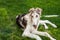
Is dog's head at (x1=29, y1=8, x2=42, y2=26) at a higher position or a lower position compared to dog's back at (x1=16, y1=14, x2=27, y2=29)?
higher

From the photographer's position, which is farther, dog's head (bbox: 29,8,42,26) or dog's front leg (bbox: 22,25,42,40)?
dog's head (bbox: 29,8,42,26)

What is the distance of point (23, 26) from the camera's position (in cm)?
207

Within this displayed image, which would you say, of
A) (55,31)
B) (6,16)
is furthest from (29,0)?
(55,31)

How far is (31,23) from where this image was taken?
6.69 ft

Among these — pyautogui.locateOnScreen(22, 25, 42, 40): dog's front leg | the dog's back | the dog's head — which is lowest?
pyautogui.locateOnScreen(22, 25, 42, 40): dog's front leg

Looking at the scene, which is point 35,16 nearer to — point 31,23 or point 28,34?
point 31,23

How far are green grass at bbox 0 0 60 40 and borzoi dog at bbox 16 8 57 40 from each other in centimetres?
4

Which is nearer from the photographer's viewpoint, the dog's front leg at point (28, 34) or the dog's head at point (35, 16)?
the dog's front leg at point (28, 34)

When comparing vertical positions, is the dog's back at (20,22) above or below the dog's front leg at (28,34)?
above

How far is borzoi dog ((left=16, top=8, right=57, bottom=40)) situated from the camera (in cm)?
199

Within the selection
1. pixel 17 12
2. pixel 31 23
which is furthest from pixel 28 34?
pixel 17 12

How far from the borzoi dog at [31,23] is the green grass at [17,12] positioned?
4 centimetres

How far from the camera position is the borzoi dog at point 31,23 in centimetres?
199

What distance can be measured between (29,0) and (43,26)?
0.45m
